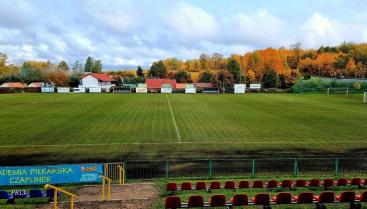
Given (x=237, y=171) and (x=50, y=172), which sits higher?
(x=50, y=172)

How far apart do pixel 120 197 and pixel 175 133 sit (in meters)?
21.6

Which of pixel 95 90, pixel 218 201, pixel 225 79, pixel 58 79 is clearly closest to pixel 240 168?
pixel 218 201

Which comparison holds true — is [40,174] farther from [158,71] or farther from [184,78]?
[158,71]

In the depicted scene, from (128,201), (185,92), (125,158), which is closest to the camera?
(128,201)

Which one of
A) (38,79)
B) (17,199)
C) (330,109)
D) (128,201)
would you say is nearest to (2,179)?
(17,199)

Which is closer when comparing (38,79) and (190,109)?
(190,109)

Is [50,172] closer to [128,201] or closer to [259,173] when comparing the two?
[128,201]

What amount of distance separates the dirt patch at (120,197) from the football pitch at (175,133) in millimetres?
9741

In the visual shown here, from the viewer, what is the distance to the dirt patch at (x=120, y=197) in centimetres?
1511

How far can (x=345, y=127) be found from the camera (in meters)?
42.0

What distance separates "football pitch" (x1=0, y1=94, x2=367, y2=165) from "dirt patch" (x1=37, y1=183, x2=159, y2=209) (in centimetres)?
974

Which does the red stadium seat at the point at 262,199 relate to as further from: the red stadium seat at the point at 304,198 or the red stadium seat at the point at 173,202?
the red stadium seat at the point at 173,202

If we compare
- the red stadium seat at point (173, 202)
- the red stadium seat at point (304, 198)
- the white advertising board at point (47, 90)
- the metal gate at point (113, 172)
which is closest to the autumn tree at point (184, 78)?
the white advertising board at point (47, 90)

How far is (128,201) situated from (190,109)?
4413cm
